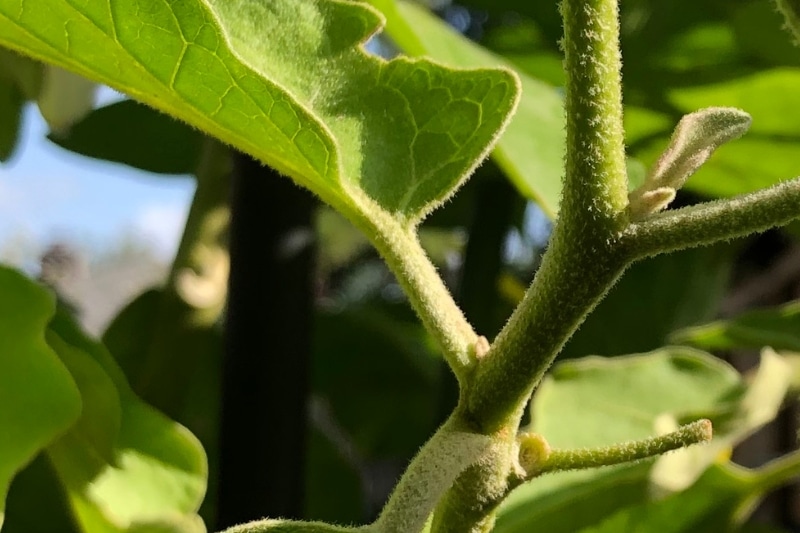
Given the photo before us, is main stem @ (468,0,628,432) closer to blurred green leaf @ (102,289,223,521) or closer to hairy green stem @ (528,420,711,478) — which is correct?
hairy green stem @ (528,420,711,478)

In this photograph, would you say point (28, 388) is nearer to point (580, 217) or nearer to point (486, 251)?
point (580, 217)

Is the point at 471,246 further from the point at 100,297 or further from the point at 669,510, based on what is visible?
the point at 100,297

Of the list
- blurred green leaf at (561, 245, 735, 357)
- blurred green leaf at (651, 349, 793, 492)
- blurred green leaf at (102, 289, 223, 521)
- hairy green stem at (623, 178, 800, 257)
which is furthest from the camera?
blurred green leaf at (561, 245, 735, 357)

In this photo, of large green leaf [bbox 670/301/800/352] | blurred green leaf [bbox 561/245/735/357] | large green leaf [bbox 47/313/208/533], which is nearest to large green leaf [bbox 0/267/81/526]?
large green leaf [bbox 47/313/208/533]

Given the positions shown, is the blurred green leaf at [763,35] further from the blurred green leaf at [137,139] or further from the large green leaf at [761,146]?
the blurred green leaf at [137,139]

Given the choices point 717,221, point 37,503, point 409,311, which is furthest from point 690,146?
point 409,311

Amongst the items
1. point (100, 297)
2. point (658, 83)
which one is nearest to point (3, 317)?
point (658, 83)
